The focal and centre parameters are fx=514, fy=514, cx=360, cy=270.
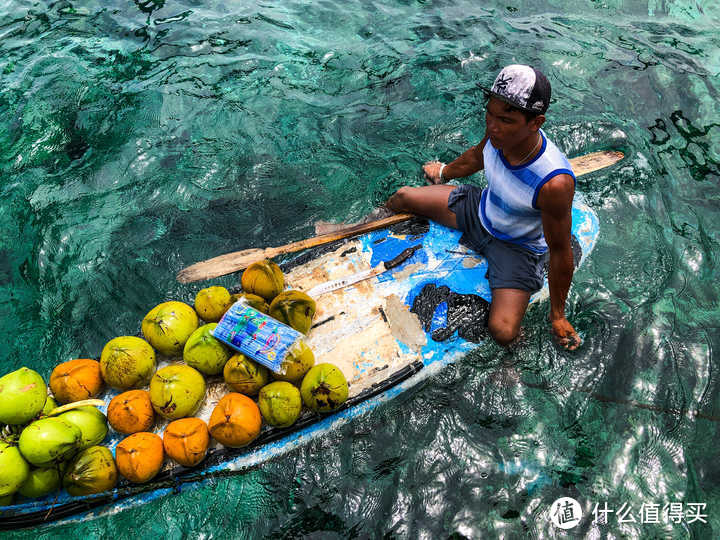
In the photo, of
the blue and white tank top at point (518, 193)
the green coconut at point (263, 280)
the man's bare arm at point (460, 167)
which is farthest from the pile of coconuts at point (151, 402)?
the man's bare arm at point (460, 167)

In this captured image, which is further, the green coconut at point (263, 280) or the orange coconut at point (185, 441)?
the green coconut at point (263, 280)

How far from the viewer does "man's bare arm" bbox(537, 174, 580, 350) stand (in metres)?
3.39

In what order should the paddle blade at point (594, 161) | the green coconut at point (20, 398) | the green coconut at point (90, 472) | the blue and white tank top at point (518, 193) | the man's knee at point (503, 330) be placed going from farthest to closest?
the paddle blade at point (594, 161)
the man's knee at point (503, 330)
the blue and white tank top at point (518, 193)
the green coconut at point (90, 472)
the green coconut at point (20, 398)

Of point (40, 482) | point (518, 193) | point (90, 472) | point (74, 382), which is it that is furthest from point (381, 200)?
point (40, 482)

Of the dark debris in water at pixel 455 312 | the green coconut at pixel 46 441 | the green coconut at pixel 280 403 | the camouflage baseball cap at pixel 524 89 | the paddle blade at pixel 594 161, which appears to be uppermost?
the camouflage baseball cap at pixel 524 89

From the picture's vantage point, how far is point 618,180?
18.2 ft

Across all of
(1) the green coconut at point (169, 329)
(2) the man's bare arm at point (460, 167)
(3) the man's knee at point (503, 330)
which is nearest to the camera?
(1) the green coconut at point (169, 329)

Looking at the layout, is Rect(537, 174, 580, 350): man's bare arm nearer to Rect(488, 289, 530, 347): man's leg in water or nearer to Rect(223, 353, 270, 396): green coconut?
Rect(488, 289, 530, 347): man's leg in water

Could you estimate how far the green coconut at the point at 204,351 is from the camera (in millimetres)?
3305

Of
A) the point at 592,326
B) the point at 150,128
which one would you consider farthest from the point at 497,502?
the point at 150,128

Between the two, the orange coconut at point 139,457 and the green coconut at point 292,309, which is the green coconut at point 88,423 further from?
the green coconut at point 292,309

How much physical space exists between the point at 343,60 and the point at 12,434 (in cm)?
605

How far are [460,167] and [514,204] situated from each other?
→ 1.08m

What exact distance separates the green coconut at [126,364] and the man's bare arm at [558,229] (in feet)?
9.22
